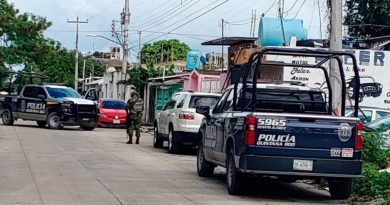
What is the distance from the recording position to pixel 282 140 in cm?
1236

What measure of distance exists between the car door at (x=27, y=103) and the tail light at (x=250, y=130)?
2384 centimetres

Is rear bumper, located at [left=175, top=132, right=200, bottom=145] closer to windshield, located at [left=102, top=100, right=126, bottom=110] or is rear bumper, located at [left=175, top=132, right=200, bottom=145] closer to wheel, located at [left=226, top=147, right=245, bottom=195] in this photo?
wheel, located at [left=226, top=147, right=245, bottom=195]

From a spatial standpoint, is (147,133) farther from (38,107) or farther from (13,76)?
(13,76)

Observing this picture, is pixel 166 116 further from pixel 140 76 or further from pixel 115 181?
pixel 140 76

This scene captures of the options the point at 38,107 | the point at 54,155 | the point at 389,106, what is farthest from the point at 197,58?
the point at 54,155

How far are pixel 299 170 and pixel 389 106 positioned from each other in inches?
739

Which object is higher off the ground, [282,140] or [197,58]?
Result: [197,58]

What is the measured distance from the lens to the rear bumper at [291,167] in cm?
1232

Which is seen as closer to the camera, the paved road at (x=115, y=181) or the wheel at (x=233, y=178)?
the paved road at (x=115, y=181)

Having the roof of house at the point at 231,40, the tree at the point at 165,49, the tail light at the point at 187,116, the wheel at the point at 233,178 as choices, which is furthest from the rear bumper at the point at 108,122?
the tree at the point at 165,49

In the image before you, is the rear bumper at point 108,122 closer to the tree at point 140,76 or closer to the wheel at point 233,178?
the tree at point 140,76

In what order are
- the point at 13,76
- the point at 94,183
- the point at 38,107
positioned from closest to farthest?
1. the point at 94,183
2. the point at 38,107
3. the point at 13,76

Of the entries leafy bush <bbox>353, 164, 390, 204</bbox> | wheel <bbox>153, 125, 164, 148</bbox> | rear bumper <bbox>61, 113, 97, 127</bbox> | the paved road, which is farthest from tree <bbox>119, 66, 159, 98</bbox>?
leafy bush <bbox>353, 164, 390, 204</bbox>

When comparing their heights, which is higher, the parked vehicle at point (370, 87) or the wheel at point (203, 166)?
the parked vehicle at point (370, 87)
